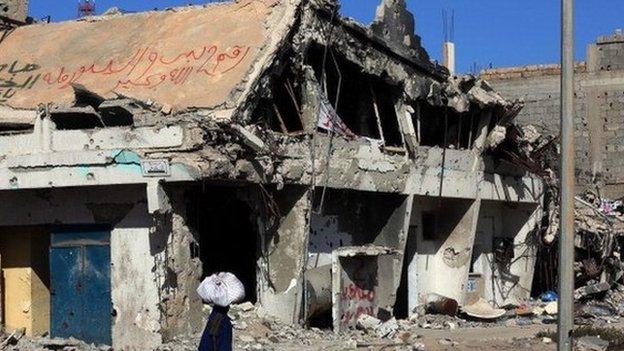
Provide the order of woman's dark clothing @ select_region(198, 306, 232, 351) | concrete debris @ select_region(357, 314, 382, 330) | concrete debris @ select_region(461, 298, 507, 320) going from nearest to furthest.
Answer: woman's dark clothing @ select_region(198, 306, 232, 351), concrete debris @ select_region(357, 314, 382, 330), concrete debris @ select_region(461, 298, 507, 320)

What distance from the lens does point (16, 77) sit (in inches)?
A: 670

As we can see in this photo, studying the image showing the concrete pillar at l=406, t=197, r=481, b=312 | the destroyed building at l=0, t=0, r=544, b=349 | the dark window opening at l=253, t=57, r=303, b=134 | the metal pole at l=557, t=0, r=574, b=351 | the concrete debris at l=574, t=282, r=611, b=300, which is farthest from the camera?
the concrete debris at l=574, t=282, r=611, b=300

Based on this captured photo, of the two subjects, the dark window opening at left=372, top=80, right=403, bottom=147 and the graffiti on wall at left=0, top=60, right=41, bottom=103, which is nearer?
the graffiti on wall at left=0, top=60, right=41, bottom=103

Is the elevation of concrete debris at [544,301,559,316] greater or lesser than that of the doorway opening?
lesser

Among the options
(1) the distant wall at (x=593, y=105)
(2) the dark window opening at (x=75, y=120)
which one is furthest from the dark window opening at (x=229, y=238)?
(1) the distant wall at (x=593, y=105)

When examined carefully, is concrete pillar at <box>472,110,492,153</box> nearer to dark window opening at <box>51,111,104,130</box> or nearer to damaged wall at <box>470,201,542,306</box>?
damaged wall at <box>470,201,542,306</box>

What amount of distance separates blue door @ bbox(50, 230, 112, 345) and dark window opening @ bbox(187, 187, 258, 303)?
5.16 ft

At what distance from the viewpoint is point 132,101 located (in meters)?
14.2

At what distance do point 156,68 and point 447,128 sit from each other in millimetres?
7343

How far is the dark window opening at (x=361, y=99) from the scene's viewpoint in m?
17.1

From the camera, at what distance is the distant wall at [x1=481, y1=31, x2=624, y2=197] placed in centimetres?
3183

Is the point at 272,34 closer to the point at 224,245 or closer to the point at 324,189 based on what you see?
the point at 324,189

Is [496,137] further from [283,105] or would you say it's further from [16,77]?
[16,77]

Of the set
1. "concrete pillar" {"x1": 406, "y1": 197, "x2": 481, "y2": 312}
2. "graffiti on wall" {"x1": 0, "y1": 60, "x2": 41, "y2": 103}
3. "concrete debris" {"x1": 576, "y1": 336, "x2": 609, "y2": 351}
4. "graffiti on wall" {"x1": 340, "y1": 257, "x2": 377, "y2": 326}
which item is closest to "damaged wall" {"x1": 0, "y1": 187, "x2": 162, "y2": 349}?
"graffiti on wall" {"x1": 0, "y1": 60, "x2": 41, "y2": 103}
